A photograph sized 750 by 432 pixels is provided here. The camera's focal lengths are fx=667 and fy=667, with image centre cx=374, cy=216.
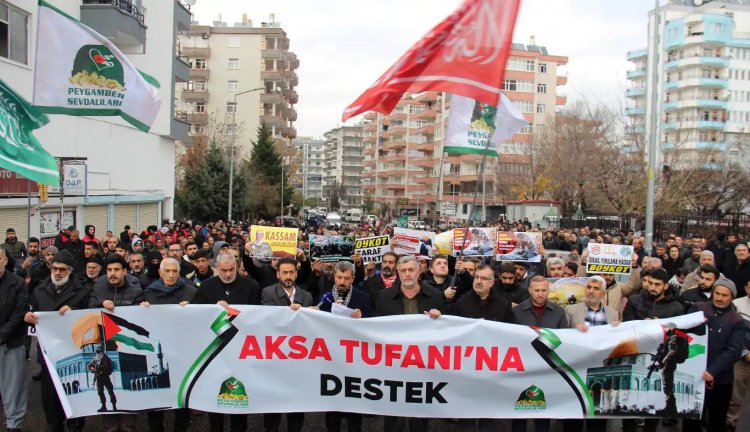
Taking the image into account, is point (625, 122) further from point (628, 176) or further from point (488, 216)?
point (488, 216)

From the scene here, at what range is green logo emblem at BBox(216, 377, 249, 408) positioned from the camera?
5844mm

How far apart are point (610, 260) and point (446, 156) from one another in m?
73.2

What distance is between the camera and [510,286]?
23.6ft

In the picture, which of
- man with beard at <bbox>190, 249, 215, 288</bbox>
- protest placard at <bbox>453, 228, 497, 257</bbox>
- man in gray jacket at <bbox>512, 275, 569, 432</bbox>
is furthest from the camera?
protest placard at <bbox>453, 228, 497, 257</bbox>

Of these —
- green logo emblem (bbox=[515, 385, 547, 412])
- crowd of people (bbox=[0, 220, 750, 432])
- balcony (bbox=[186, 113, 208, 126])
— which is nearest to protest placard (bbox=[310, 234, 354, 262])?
crowd of people (bbox=[0, 220, 750, 432])

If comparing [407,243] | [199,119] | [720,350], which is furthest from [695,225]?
[199,119]

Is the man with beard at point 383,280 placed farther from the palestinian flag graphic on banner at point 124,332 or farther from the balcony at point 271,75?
the balcony at point 271,75

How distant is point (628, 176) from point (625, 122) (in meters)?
2.69

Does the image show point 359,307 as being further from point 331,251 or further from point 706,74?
point 706,74

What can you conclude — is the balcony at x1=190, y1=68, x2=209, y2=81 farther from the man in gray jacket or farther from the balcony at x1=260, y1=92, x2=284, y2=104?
the man in gray jacket

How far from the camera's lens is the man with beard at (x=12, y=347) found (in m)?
5.99

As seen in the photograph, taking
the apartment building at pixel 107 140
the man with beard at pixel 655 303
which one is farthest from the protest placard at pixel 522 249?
the apartment building at pixel 107 140

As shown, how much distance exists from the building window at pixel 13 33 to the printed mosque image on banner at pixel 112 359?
14.8m

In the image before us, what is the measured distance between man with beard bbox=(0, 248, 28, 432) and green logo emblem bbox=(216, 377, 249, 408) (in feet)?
6.22
